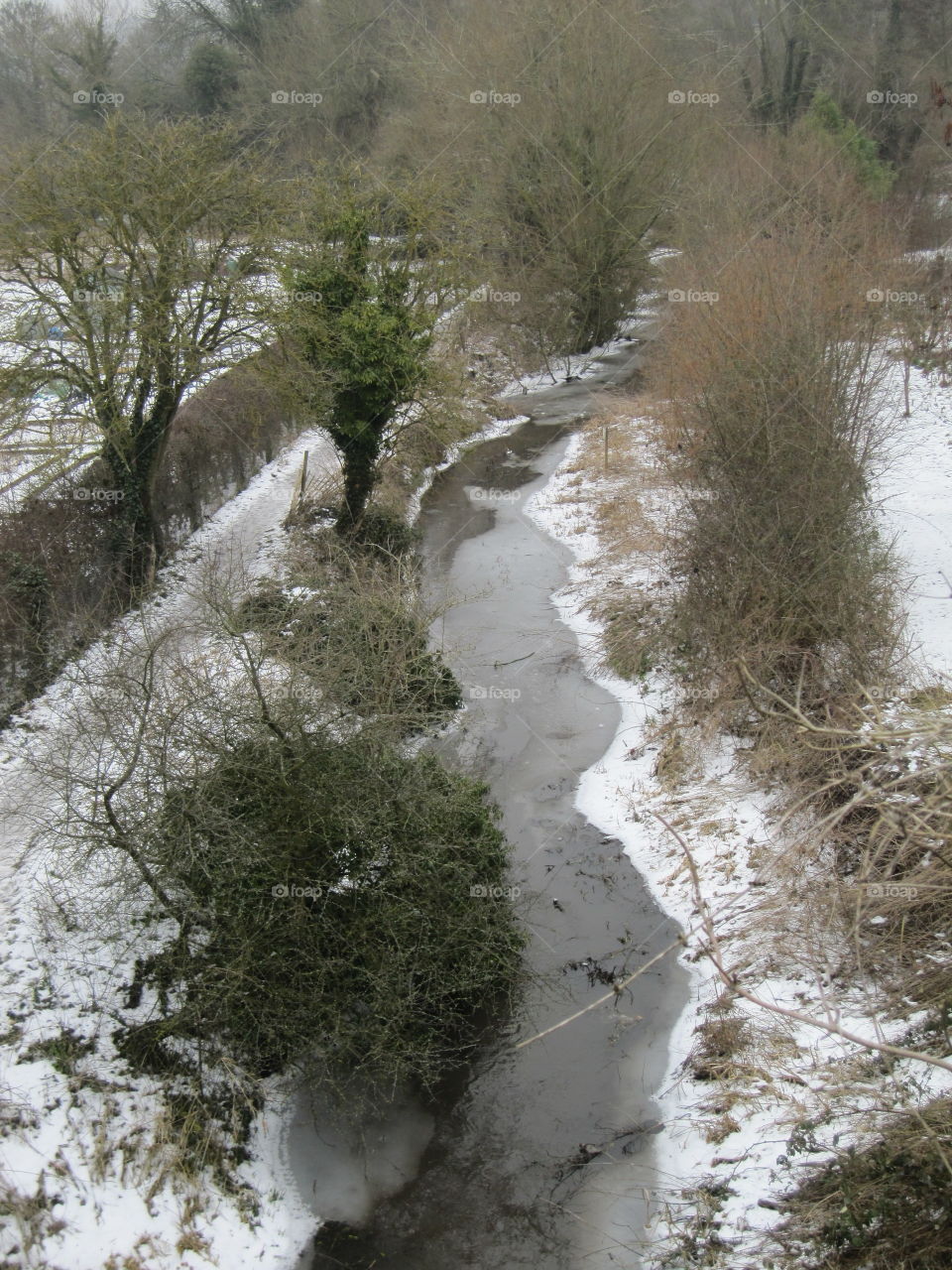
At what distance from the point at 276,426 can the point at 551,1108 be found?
54.8ft

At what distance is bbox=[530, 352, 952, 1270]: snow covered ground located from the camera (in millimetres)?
7375

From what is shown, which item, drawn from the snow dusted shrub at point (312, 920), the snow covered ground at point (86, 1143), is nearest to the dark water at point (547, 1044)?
the snow covered ground at point (86, 1143)

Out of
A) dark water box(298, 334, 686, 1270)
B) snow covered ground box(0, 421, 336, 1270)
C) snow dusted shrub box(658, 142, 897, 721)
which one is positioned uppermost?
snow dusted shrub box(658, 142, 897, 721)

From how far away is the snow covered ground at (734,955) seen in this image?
7.38 meters

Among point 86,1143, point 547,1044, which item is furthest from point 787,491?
point 86,1143

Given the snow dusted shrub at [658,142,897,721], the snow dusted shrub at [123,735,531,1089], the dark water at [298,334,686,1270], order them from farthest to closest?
1. the snow dusted shrub at [658,142,897,721]
2. the snow dusted shrub at [123,735,531,1089]
3. the dark water at [298,334,686,1270]

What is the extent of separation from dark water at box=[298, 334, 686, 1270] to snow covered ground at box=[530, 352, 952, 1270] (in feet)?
0.81

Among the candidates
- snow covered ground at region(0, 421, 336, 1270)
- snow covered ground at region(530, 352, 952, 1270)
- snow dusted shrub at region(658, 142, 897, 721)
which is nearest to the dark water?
snow covered ground at region(530, 352, 952, 1270)

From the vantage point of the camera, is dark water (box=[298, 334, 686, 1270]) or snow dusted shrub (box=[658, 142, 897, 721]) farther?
snow dusted shrub (box=[658, 142, 897, 721])

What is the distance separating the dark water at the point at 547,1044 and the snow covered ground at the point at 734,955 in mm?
247

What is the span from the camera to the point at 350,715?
9.47 meters

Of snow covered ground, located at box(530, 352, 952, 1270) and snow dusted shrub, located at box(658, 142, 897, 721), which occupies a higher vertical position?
snow dusted shrub, located at box(658, 142, 897, 721)

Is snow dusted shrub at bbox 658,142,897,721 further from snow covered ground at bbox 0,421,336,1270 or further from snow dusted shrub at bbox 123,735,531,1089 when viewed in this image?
snow covered ground at bbox 0,421,336,1270

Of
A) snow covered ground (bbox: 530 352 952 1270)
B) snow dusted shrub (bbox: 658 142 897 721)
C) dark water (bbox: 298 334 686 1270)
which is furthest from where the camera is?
snow dusted shrub (bbox: 658 142 897 721)
